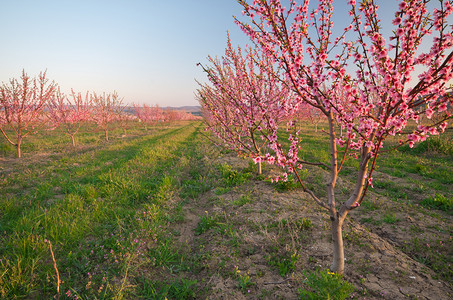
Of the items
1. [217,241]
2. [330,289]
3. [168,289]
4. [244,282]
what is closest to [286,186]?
[217,241]

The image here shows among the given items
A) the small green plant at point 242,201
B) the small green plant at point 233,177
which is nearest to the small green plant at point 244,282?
the small green plant at point 242,201

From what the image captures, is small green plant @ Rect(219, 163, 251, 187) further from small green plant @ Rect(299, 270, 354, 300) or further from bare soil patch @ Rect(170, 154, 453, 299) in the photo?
small green plant @ Rect(299, 270, 354, 300)

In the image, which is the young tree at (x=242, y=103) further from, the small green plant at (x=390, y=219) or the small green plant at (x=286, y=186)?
the small green plant at (x=390, y=219)

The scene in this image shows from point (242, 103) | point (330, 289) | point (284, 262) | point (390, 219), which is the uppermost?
point (242, 103)

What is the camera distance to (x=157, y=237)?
4.13 m

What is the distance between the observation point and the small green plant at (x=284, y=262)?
3177 millimetres

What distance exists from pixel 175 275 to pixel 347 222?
368 centimetres

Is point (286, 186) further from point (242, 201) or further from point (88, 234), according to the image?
point (88, 234)

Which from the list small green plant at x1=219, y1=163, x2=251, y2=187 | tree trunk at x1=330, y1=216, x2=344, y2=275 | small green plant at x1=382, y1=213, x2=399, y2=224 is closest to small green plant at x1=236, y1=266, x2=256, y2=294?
tree trunk at x1=330, y1=216, x2=344, y2=275

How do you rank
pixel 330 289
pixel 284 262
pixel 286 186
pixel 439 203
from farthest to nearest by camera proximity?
pixel 286 186 → pixel 439 203 → pixel 284 262 → pixel 330 289

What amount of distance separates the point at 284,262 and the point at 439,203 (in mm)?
4970

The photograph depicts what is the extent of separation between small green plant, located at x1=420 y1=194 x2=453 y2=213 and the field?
0.03m

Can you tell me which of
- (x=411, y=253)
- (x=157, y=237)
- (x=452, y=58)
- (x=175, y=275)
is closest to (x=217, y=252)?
(x=175, y=275)

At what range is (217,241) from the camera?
4.05m
